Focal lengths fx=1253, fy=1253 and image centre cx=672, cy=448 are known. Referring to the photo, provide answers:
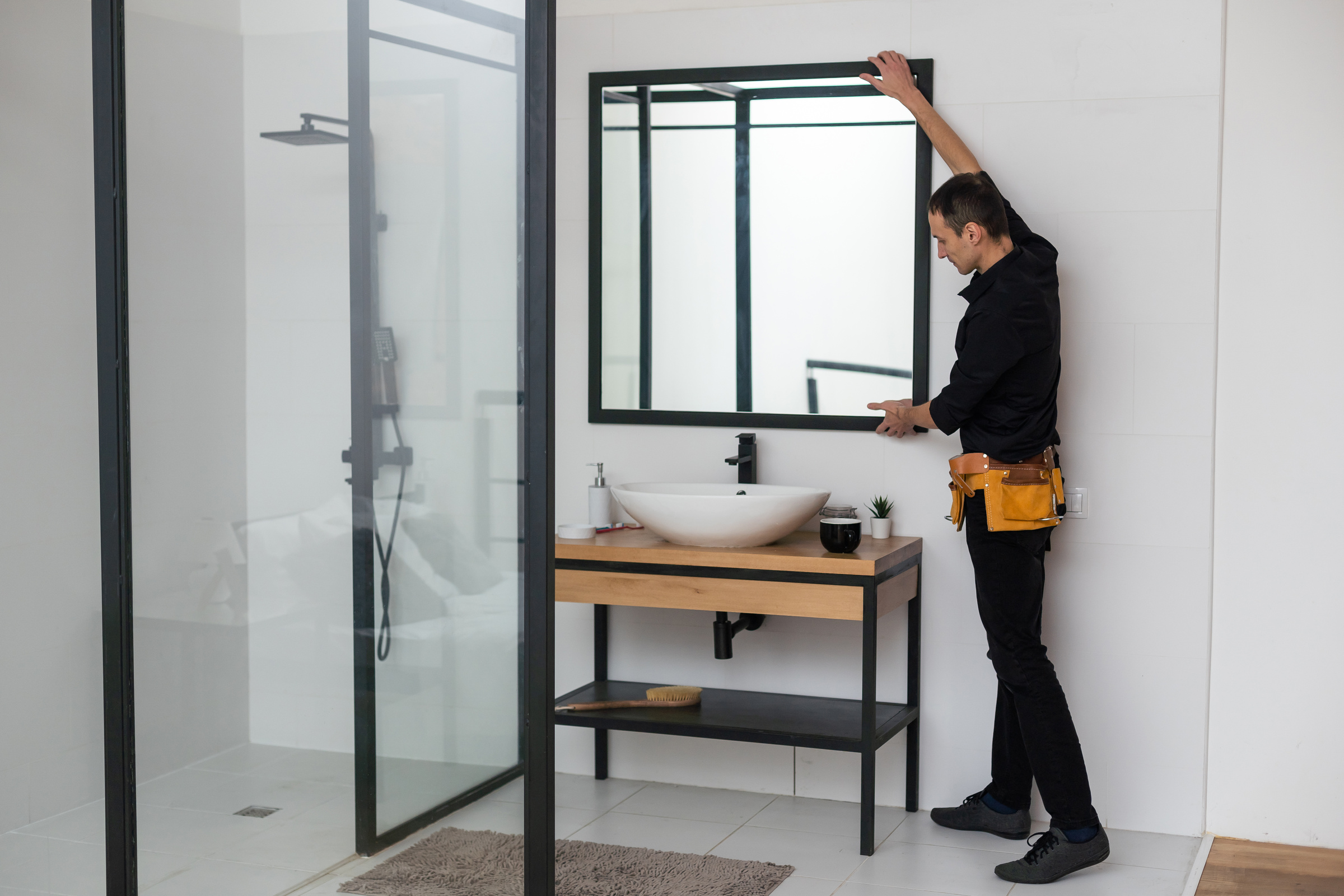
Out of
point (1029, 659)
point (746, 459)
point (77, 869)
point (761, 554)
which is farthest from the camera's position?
point (746, 459)

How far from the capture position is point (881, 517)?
3.60 meters

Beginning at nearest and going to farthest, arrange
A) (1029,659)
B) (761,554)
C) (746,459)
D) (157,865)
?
(157,865) → (1029,659) → (761,554) → (746,459)

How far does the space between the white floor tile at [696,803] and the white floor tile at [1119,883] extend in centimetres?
87

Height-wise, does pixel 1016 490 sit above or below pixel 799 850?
above

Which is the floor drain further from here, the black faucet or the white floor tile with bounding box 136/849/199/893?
the black faucet

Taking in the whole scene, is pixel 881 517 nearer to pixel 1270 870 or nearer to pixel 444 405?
pixel 1270 870

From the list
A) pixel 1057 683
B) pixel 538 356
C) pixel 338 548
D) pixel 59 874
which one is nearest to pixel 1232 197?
pixel 1057 683

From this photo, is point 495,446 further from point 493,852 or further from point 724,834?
point 724,834

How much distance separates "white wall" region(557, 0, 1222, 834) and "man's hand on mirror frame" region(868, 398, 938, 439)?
11 centimetres

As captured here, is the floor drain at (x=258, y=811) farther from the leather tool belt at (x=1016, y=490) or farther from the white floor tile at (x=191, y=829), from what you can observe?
the leather tool belt at (x=1016, y=490)

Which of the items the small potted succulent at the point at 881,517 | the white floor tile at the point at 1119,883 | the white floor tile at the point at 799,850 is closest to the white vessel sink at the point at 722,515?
the small potted succulent at the point at 881,517

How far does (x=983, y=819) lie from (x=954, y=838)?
0.10 meters

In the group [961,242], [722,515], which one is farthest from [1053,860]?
[961,242]

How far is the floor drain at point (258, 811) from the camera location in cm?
210
